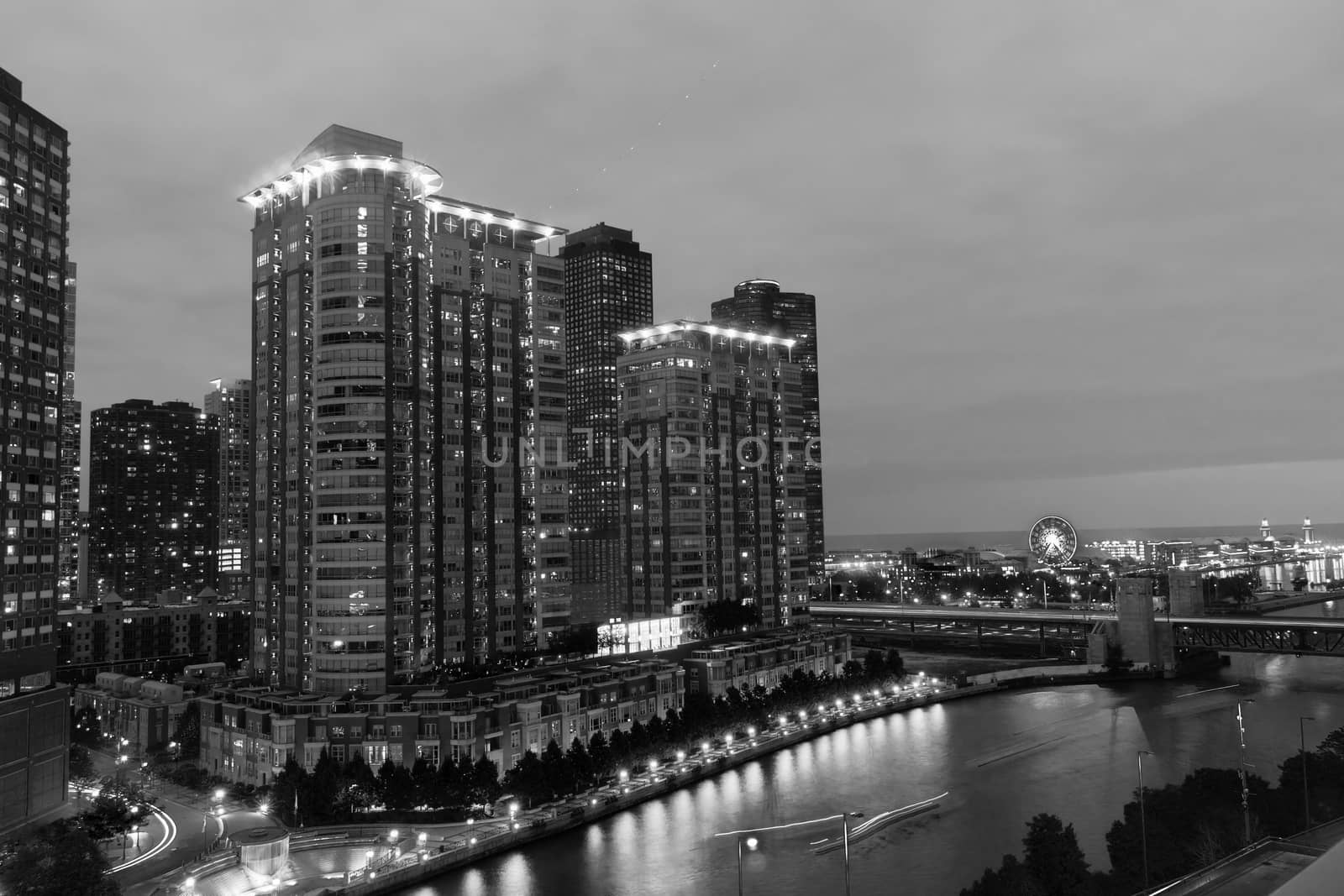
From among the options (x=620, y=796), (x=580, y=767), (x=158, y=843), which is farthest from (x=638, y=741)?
(x=158, y=843)

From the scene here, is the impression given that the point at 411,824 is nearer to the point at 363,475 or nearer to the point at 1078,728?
the point at 363,475

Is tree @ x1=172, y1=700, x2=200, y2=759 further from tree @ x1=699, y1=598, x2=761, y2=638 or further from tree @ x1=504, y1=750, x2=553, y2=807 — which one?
tree @ x1=699, y1=598, x2=761, y2=638

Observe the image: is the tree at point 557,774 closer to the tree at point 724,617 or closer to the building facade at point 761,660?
the building facade at point 761,660

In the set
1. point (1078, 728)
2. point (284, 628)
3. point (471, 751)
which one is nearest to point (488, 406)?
point (284, 628)

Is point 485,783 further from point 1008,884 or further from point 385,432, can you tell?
point 1008,884

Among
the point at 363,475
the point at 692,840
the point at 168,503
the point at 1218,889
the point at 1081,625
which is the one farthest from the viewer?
the point at 168,503

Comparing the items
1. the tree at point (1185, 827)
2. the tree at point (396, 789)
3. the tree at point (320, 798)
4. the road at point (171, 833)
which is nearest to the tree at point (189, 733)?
the road at point (171, 833)

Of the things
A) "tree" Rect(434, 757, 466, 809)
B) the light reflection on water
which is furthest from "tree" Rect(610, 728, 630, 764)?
"tree" Rect(434, 757, 466, 809)
